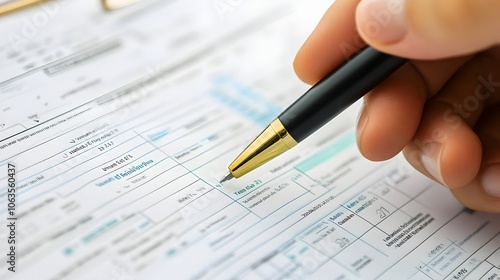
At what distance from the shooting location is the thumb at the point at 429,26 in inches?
14.7

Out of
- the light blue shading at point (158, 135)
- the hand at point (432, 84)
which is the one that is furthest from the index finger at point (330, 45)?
the light blue shading at point (158, 135)

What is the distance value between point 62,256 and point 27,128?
13 cm

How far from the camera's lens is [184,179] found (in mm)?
438

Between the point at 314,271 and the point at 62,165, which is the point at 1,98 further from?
the point at 314,271

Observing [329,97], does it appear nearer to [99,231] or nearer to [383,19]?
[383,19]

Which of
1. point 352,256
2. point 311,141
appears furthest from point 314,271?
point 311,141

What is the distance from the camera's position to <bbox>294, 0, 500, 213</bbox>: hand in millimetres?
380

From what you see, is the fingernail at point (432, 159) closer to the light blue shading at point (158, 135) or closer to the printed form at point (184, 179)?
the printed form at point (184, 179)

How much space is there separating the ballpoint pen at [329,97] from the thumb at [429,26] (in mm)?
24

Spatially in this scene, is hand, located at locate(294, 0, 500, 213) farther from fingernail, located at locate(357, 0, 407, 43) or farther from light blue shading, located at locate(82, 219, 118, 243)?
light blue shading, located at locate(82, 219, 118, 243)

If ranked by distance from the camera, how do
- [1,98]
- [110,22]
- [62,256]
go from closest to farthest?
Result: [62,256] → [1,98] → [110,22]

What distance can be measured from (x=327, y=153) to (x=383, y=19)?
128mm

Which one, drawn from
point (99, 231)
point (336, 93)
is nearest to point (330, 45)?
point (336, 93)

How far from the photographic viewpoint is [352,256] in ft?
1.31
